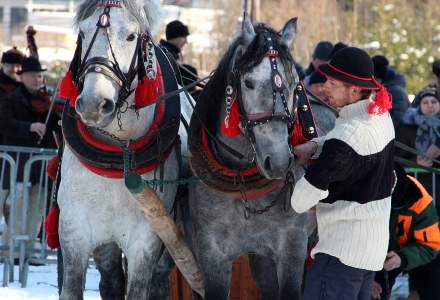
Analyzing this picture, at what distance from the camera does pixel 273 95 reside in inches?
204

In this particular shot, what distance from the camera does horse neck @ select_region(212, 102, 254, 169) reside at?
18.3 ft

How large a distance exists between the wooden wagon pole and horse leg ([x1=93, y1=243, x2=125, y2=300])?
1.21 feet

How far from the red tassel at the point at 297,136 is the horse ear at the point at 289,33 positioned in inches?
17.4

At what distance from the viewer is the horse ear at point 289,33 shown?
548 cm

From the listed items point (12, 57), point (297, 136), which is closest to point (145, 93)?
point (297, 136)

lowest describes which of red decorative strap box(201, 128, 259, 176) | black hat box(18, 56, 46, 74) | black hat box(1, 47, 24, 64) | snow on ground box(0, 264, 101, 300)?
snow on ground box(0, 264, 101, 300)

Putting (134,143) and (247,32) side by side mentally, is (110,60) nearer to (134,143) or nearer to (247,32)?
(134,143)

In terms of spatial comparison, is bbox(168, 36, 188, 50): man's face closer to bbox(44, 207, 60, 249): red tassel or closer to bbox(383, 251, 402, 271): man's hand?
bbox(44, 207, 60, 249): red tassel

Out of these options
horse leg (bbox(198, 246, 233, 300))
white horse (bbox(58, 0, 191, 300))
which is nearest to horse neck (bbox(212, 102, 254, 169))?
white horse (bbox(58, 0, 191, 300))

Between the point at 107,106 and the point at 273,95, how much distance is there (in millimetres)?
816

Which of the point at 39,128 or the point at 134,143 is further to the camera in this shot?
the point at 39,128

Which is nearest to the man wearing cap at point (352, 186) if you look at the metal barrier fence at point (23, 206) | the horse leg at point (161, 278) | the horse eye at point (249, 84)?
the horse eye at point (249, 84)

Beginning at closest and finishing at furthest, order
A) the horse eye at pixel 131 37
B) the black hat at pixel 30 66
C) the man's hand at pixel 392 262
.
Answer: the horse eye at pixel 131 37 → the man's hand at pixel 392 262 → the black hat at pixel 30 66

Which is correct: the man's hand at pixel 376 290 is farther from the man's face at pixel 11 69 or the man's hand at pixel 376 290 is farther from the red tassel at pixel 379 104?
the man's face at pixel 11 69
